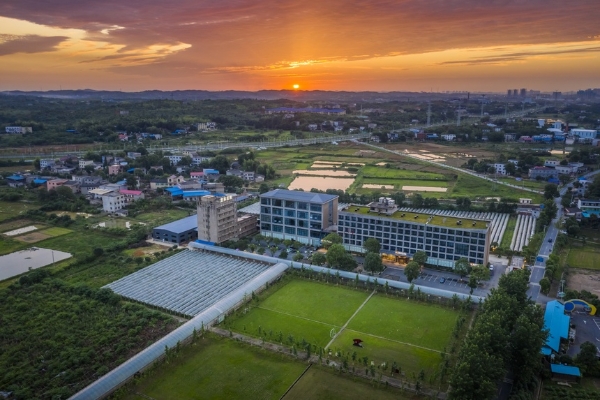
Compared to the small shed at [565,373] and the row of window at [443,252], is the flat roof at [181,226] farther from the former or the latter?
the small shed at [565,373]

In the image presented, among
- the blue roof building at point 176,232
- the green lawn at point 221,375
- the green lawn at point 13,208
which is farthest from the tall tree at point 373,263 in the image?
the green lawn at point 13,208

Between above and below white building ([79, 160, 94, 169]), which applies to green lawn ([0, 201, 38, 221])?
below

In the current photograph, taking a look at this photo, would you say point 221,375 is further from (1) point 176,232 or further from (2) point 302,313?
(1) point 176,232

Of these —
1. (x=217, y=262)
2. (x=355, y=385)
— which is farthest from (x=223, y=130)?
(x=355, y=385)

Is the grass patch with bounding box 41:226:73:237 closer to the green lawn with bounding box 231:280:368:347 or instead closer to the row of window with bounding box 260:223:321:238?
the row of window with bounding box 260:223:321:238

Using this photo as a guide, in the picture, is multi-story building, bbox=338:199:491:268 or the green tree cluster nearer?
the green tree cluster

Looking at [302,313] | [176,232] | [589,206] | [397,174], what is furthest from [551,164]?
[176,232]

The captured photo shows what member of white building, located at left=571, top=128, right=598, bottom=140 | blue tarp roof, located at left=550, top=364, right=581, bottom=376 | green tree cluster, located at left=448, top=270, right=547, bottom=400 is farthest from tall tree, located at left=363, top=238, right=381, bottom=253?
white building, located at left=571, top=128, right=598, bottom=140
